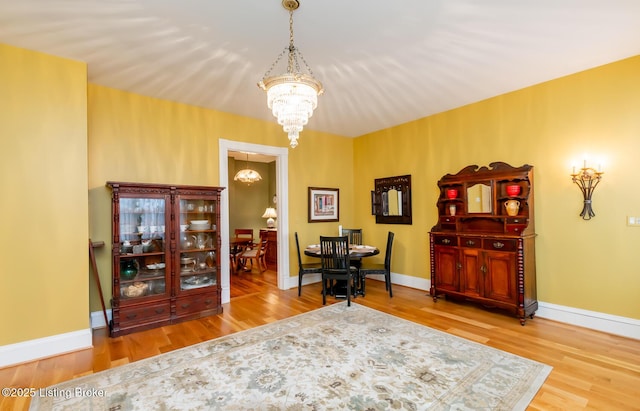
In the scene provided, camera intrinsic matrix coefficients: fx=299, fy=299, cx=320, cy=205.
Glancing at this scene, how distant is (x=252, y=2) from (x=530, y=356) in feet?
12.7

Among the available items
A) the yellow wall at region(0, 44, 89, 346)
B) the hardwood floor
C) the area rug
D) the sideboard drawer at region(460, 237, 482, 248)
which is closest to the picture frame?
the hardwood floor

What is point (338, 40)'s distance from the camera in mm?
2795

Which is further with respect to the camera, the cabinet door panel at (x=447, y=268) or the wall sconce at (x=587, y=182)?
the cabinet door panel at (x=447, y=268)

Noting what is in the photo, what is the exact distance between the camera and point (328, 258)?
448 cm

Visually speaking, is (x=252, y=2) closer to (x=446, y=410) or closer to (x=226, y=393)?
(x=226, y=393)

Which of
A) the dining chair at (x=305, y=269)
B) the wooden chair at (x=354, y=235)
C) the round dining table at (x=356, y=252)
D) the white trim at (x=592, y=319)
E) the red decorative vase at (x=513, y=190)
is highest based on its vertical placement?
the red decorative vase at (x=513, y=190)

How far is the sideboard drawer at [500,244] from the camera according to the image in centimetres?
364

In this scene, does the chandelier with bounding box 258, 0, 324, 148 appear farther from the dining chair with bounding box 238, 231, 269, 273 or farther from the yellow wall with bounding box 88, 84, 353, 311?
the dining chair with bounding box 238, 231, 269, 273

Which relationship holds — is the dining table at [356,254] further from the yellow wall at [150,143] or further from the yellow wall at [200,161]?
the yellow wall at [200,161]

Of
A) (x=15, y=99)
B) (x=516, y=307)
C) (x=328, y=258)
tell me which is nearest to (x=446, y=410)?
(x=516, y=307)

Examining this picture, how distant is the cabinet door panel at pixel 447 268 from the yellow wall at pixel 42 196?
14.4ft

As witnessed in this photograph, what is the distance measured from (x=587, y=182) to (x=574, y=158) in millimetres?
325

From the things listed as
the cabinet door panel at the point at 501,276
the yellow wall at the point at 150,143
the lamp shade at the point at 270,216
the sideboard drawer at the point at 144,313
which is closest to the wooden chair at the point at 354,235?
the yellow wall at the point at 150,143

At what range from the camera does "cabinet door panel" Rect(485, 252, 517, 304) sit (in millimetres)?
3633
